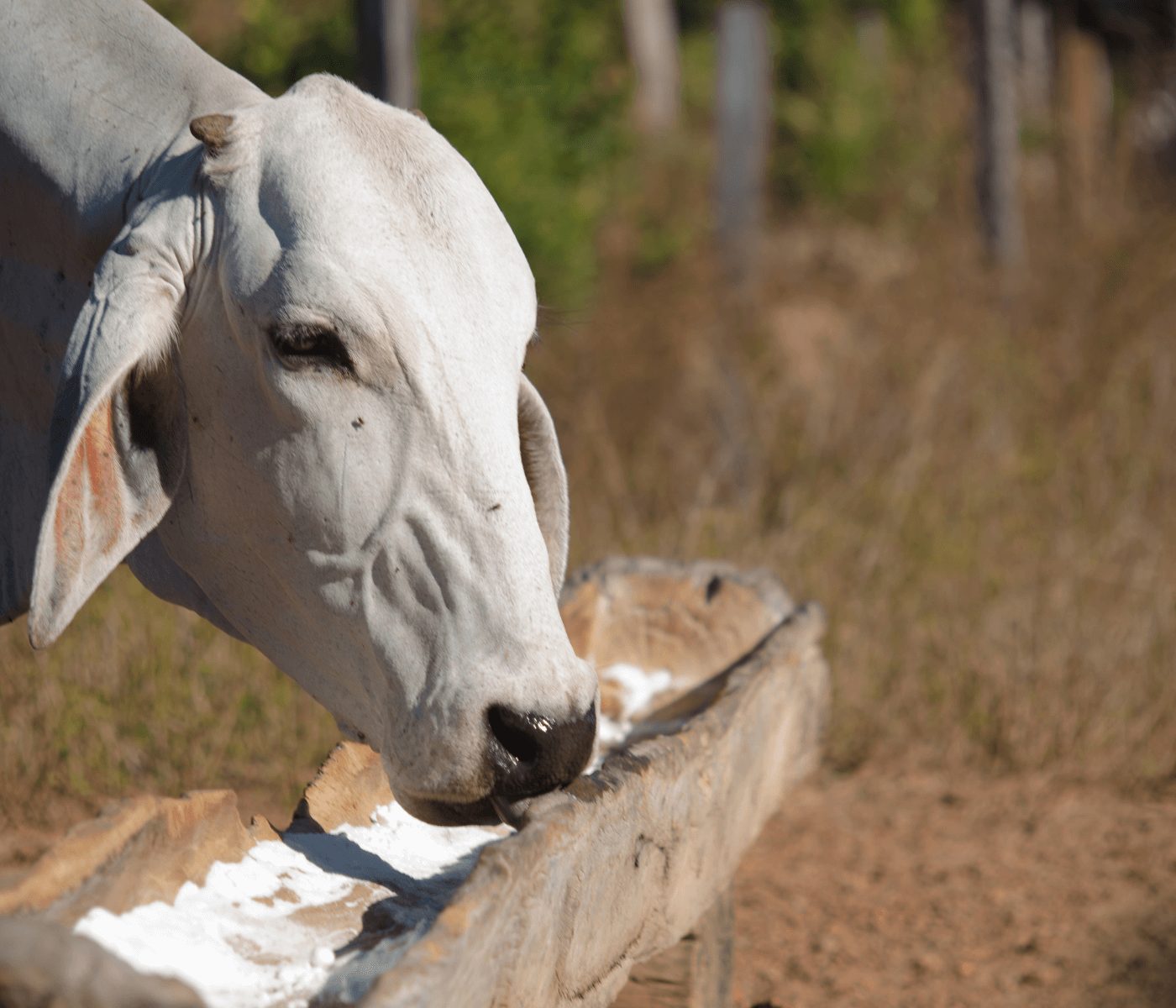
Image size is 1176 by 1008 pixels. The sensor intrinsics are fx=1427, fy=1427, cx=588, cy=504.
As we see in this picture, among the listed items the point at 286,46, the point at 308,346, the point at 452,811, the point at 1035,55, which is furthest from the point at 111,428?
the point at 1035,55

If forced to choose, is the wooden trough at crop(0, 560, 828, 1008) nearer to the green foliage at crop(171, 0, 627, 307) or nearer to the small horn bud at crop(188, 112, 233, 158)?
the small horn bud at crop(188, 112, 233, 158)

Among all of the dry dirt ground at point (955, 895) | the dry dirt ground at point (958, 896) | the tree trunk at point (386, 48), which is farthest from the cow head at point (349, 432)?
the tree trunk at point (386, 48)

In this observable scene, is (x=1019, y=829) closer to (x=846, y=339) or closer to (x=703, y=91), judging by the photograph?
(x=846, y=339)

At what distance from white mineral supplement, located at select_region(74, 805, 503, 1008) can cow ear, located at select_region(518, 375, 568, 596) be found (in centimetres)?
49

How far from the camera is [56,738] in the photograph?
11.7ft

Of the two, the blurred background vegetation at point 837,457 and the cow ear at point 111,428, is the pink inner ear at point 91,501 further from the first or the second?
the blurred background vegetation at point 837,457

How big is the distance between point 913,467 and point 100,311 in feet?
14.2

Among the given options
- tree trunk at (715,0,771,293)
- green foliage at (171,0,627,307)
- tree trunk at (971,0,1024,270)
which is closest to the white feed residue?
green foliage at (171,0,627,307)

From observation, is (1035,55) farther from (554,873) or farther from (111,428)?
(554,873)

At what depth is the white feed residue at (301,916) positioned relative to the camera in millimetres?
1642

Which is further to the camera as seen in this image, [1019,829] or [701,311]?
[701,311]

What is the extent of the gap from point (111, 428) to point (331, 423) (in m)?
0.30

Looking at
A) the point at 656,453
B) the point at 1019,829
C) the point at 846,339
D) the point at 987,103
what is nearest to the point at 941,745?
the point at 1019,829

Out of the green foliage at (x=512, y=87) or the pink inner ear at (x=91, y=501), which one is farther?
the green foliage at (x=512, y=87)
